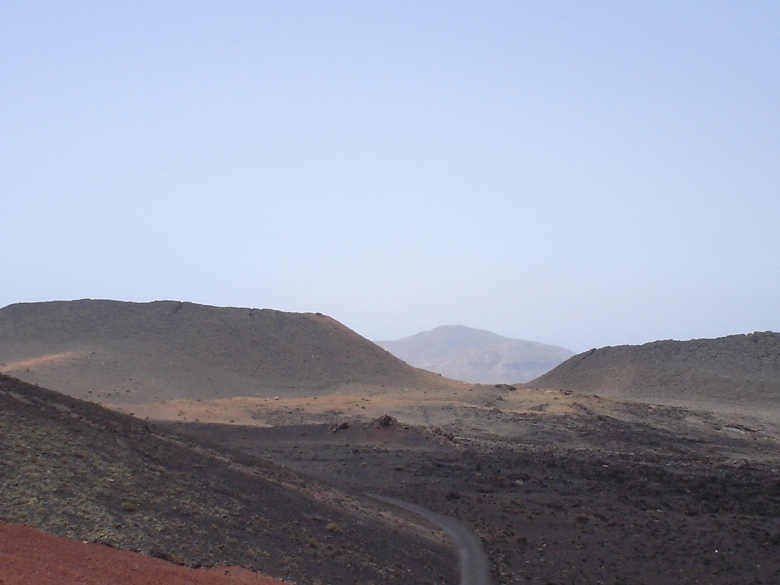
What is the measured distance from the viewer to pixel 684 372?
58.4 metres

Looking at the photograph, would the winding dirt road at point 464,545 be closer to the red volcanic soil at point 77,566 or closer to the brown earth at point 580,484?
the brown earth at point 580,484

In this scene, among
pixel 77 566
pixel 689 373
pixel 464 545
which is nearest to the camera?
pixel 77 566

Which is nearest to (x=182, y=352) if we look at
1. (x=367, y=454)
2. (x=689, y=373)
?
(x=367, y=454)

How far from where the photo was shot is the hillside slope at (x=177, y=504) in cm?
1183

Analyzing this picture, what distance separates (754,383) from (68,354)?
47796 mm

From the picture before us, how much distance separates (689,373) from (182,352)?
3770 cm

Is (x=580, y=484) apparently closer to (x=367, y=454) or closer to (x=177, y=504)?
(x=367, y=454)

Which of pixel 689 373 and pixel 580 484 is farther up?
pixel 689 373

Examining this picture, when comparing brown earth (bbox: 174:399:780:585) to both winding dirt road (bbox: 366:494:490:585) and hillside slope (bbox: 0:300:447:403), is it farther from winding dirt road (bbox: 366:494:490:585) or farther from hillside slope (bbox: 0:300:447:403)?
hillside slope (bbox: 0:300:447:403)

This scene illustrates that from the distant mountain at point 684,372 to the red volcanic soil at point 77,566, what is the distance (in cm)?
4775

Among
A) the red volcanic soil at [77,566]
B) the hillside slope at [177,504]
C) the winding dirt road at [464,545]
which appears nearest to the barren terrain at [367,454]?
the hillside slope at [177,504]

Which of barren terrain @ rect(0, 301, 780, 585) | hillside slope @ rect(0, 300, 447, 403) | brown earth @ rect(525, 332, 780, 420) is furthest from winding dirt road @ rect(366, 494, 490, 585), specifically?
brown earth @ rect(525, 332, 780, 420)

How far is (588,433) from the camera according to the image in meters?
37.8

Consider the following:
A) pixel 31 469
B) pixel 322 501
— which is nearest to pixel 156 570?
pixel 31 469
